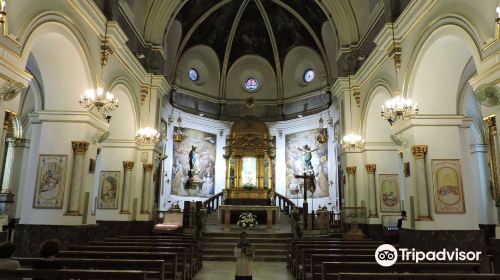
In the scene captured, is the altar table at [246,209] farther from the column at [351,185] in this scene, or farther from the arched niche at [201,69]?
the arched niche at [201,69]

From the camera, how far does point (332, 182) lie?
62.7ft

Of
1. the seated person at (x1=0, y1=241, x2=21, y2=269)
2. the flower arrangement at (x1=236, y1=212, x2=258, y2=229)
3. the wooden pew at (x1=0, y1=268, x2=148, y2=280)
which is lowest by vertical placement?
the wooden pew at (x1=0, y1=268, x2=148, y2=280)

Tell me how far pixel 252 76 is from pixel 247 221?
422 inches

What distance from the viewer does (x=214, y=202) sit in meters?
21.2

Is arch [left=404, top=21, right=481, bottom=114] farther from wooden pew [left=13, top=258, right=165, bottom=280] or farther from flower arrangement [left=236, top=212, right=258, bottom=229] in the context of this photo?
flower arrangement [left=236, top=212, right=258, bottom=229]

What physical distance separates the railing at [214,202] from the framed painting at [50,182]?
10.6 meters

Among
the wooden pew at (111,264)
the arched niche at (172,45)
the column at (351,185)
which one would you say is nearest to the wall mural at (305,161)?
the column at (351,185)

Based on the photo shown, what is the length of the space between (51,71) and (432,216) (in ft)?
33.1

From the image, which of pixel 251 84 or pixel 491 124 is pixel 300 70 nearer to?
pixel 251 84

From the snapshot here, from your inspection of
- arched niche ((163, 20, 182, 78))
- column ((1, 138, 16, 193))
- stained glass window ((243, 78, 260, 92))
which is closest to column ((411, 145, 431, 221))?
arched niche ((163, 20, 182, 78))

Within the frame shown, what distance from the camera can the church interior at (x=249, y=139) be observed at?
7043 mm

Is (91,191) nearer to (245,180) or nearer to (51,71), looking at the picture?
(51,71)

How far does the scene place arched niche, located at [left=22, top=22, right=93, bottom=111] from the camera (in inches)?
367

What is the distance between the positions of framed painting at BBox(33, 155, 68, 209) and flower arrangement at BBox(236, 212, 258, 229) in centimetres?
863
